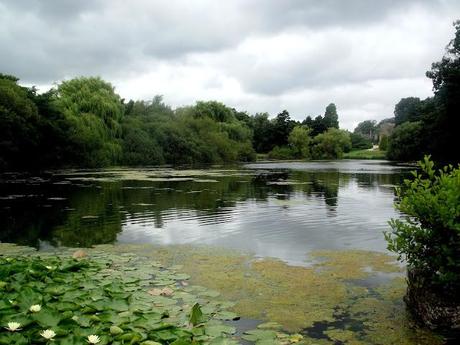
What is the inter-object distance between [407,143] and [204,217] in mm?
69915

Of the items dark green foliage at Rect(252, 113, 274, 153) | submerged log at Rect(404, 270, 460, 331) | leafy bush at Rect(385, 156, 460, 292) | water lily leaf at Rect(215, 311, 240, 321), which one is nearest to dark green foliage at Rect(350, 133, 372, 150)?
dark green foliage at Rect(252, 113, 274, 153)

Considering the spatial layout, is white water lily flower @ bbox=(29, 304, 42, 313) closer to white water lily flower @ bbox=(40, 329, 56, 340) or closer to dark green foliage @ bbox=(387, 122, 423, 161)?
white water lily flower @ bbox=(40, 329, 56, 340)

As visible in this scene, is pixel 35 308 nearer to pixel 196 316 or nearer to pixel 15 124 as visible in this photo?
pixel 196 316

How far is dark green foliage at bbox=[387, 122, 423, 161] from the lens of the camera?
70438 mm

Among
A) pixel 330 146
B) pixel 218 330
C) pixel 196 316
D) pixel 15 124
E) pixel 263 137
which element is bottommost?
pixel 218 330

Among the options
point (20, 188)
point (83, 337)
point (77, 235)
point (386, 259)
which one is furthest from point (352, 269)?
point (20, 188)

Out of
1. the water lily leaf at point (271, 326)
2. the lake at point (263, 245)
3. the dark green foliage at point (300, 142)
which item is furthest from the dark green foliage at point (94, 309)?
the dark green foliage at point (300, 142)

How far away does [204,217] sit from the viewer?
14398mm

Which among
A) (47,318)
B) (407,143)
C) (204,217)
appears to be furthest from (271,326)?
(407,143)

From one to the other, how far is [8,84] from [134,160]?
54.4 ft

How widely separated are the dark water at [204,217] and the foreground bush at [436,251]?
3.21 m

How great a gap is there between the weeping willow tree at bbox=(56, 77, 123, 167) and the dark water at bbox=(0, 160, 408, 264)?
20.0m

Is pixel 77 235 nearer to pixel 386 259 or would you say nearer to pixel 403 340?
pixel 386 259

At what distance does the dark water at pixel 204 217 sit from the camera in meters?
10.7
